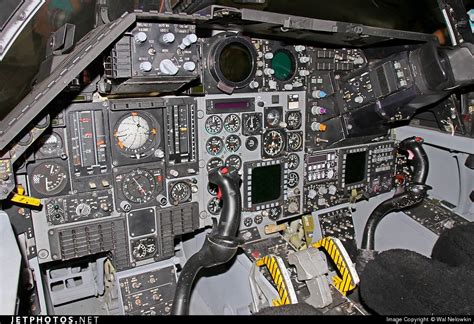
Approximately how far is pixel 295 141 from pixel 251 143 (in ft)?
1.87

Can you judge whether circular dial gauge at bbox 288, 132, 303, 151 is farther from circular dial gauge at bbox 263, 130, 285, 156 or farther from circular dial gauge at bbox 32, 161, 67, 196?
circular dial gauge at bbox 32, 161, 67, 196

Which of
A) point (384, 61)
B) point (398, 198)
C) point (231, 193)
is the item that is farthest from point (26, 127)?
point (398, 198)

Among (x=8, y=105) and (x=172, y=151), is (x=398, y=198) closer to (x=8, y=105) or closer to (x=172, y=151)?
(x=172, y=151)

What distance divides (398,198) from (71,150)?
11.8 feet

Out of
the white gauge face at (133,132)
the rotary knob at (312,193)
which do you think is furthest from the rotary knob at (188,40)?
the rotary knob at (312,193)

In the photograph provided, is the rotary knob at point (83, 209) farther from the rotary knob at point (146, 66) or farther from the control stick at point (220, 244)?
the rotary knob at point (146, 66)

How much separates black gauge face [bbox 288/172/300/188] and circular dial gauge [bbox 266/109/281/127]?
0.62m

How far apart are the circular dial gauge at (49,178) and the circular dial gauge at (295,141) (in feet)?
7.55

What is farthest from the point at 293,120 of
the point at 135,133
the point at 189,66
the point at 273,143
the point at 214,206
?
the point at 135,133

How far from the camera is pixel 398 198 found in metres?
4.72

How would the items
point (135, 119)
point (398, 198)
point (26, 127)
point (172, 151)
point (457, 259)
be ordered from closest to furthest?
point (457, 259) < point (26, 127) < point (135, 119) < point (172, 151) < point (398, 198)

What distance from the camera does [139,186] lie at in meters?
3.63

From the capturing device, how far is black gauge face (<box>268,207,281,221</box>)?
446cm

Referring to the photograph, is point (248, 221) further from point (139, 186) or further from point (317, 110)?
point (317, 110)
